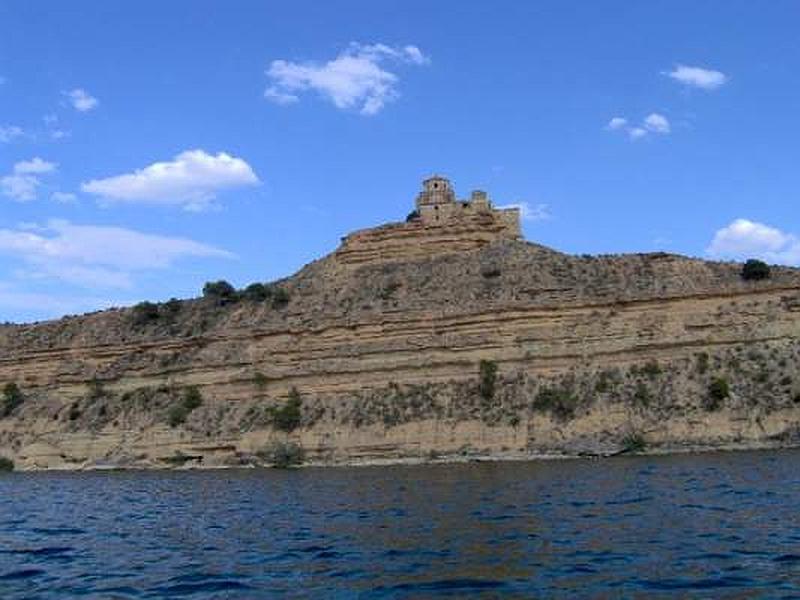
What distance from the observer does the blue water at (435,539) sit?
1623cm

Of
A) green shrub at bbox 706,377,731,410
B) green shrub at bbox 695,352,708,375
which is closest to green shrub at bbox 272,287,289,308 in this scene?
green shrub at bbox 695,352,708,375

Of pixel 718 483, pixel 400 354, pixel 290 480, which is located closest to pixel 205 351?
pixel 400 354

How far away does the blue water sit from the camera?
16.2m

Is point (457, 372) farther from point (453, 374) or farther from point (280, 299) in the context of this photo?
point (280, 299)

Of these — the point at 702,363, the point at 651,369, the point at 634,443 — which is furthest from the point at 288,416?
the point at 702,363

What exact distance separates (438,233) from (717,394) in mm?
37628

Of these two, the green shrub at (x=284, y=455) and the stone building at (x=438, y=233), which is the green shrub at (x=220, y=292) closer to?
the stone building at (x=438, y=233)

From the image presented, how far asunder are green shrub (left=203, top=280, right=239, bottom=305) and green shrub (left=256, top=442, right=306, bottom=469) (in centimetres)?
2890

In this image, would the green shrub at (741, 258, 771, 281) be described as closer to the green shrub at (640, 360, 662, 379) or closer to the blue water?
the green shrub at (640, 360, 662, 379)

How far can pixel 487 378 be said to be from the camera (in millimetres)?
62594

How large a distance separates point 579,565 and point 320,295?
2689 inches

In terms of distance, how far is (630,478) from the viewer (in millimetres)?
36281

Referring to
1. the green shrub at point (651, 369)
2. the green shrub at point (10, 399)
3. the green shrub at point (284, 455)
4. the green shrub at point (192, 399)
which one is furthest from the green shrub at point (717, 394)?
the green shrub at point (10, 399)

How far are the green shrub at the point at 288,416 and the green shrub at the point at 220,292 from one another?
25.0 m
